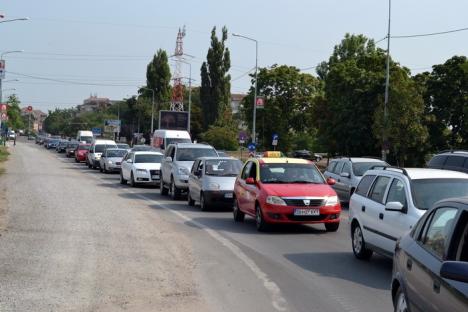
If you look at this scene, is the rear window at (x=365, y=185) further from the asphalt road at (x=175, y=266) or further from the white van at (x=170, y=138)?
the white van at (x=170, y=138)

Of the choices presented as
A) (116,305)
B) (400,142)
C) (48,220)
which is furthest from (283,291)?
(400,142)

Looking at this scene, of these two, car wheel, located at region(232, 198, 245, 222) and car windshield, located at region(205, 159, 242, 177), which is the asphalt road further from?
car windshield, located at region(205, 159, 242, 177)

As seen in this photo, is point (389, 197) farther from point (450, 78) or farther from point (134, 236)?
point (450, 78)

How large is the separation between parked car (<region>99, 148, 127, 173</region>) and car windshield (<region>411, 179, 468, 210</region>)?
3028cm

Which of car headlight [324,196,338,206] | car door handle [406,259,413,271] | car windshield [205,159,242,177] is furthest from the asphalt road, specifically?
car windshield [205,159,242,177]

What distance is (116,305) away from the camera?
738 cm

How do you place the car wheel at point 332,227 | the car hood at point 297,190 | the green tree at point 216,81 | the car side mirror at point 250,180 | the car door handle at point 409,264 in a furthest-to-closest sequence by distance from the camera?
the green tree at point 216,81, the car side mirror at point 250,180, the car wheel at point 332,227, the car hood at point 297,190, the car door handle at point 409,264

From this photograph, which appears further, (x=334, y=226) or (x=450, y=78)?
(x=450, y=78)

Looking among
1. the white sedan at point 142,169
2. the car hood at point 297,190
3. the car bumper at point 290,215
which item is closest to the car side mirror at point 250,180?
the car hood at point 297,190

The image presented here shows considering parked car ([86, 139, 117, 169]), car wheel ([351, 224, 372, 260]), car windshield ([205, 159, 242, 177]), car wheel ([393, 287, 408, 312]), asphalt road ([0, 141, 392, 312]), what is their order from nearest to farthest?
car wheel ([393, 287, 408, 312]) → asphalt road ([0, 141, 392, 312]) → car wheel ([351, 224, 372, 260]) → car windshield ([205, 159, 242, 177]) → parked car ([86, 139, 117, 169])

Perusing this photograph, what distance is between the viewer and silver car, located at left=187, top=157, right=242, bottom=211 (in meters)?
18.8

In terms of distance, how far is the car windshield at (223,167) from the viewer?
19625 mm

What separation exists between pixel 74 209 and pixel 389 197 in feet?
31.9

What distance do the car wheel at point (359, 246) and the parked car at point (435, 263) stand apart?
4346mm
